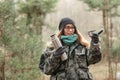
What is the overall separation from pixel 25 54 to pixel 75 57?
3.94 meters

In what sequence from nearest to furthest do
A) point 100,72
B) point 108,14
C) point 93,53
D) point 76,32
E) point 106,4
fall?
point 93,53, point 76,32, point 106,4, point 108,14, point 100,72

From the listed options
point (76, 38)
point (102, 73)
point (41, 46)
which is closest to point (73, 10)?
point (102, 73)

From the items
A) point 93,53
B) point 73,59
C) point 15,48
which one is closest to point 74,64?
point 73,59

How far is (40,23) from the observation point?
13.1m

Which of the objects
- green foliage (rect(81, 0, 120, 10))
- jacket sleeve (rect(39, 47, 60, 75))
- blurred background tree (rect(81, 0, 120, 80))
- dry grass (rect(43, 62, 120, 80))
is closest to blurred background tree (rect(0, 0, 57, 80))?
jacket sleeve (rect(39, 47, 60, 75))

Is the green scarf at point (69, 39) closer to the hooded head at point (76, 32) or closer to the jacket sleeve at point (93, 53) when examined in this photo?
the hooded head at point (76, 32)

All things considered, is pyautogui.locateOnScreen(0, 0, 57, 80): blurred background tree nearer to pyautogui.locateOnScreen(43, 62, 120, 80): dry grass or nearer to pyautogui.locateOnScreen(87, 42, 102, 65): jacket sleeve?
pyautogui.locateOnScreen(87, 42, 102, 65): jacket sleeve

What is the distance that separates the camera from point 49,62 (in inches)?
142

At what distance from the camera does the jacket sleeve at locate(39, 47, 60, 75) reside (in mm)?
3549

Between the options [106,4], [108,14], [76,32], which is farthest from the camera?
[108,14]

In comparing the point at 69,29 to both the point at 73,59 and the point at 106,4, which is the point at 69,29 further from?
the point at 106,4

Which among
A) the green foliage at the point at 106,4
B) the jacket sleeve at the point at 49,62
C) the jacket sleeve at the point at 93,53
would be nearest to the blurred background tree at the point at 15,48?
the jacket sleeve at the point at 49,62

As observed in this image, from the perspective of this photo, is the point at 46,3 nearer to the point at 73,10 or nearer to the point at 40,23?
the point at 40,23

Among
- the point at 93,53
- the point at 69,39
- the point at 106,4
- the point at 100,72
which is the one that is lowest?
the point at 100,72
